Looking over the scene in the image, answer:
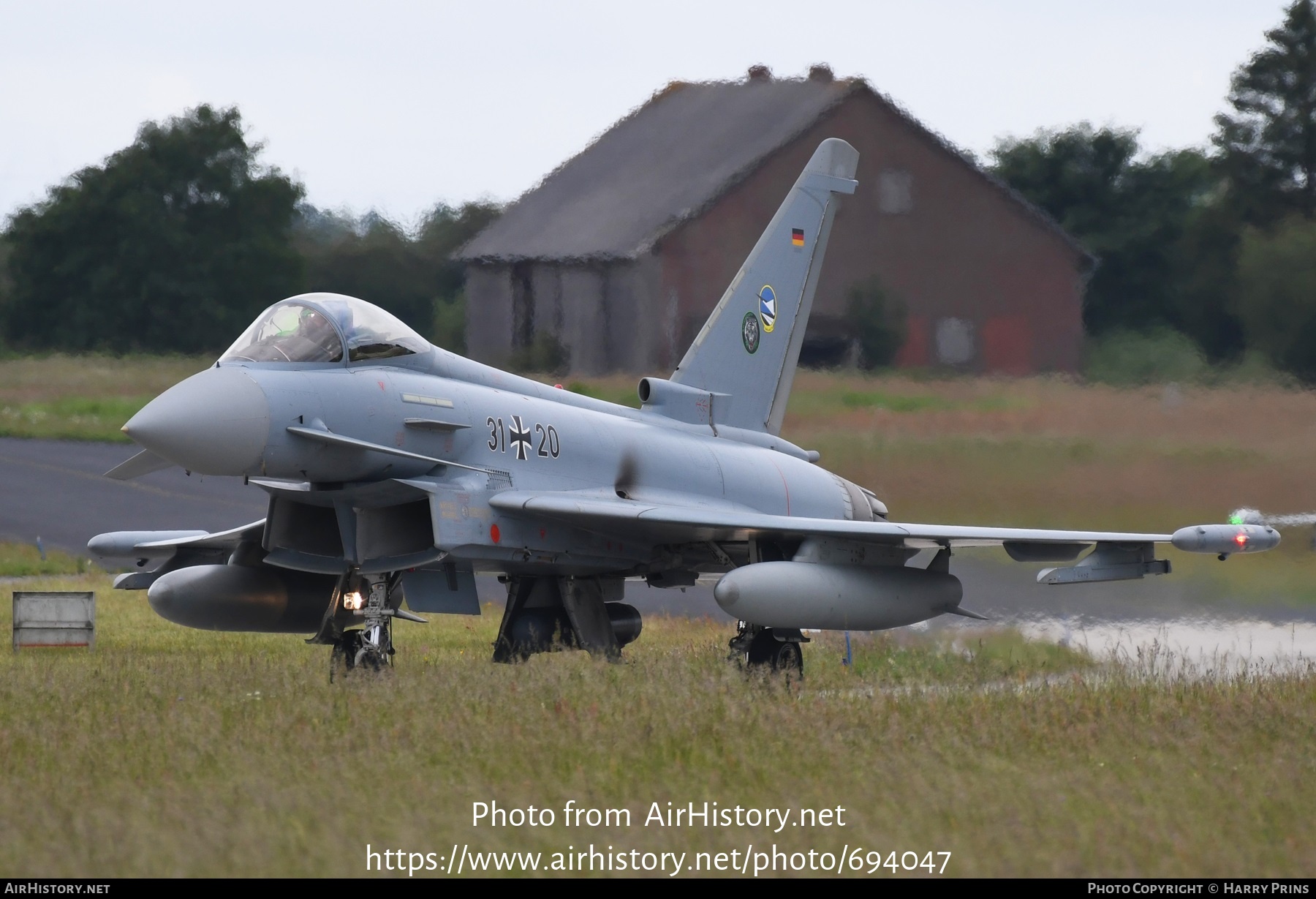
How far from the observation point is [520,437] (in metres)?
12.2

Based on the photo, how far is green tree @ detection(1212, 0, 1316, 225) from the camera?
904 inches

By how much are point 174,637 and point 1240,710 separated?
34.2 ft

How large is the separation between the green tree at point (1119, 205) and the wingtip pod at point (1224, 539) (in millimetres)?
10156

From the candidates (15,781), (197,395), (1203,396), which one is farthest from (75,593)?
(1203,396)

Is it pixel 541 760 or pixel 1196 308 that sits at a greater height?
pixel 1196 308

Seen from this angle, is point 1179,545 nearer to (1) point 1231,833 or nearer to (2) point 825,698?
(2) point 825,698

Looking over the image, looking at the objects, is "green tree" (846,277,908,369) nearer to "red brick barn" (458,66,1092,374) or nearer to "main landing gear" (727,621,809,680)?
"red brick barn" (458,66,1092,374)

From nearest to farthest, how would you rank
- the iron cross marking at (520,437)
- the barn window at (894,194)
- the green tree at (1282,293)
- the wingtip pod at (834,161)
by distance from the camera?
the iron cross marking at (520,437) < the wingtip pod at (834,161) < the green tree at (1282,293) < the barn window at (894,194)

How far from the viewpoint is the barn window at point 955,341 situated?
21.4 meters

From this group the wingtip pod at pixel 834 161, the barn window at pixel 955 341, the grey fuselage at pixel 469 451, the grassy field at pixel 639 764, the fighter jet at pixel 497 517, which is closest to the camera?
the grassy field at pixel 639 764

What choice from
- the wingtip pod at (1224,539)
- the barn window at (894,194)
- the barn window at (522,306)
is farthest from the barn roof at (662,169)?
the wingtip pod at (1224,539)

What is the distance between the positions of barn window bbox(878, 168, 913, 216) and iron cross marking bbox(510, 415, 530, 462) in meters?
15.6

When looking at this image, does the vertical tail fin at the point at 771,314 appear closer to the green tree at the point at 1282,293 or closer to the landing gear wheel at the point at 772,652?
the landing gear wheel at the point at 772,652

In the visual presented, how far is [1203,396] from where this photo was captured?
720 inches
